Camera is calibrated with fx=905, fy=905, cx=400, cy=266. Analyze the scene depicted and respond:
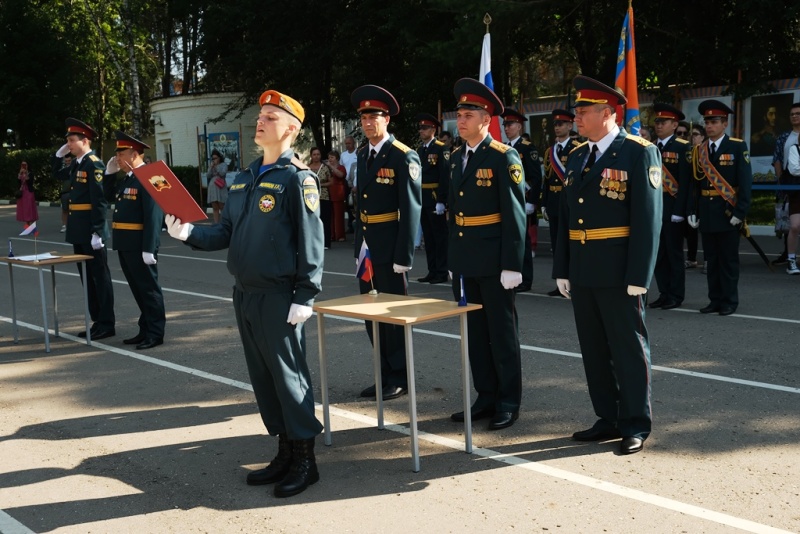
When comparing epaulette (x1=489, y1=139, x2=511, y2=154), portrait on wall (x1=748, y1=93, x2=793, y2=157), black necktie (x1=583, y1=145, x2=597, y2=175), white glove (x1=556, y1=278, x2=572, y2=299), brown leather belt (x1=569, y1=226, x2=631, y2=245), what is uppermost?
portrait on wall (x1=748, y1=93, x2=793, y2=157)

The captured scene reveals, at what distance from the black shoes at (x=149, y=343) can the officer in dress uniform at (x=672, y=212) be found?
523cm

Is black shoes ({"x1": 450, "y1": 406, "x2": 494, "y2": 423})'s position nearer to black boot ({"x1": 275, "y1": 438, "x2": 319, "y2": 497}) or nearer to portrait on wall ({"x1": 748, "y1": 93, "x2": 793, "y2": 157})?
black boot ({"x1": 275, "y1": 438, "x2": 319, "y2": 497})

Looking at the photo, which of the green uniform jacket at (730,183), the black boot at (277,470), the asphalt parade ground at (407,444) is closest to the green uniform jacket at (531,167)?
the green uniform jacket at (730,183)

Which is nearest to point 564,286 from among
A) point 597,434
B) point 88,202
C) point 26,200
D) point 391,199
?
point 597,434

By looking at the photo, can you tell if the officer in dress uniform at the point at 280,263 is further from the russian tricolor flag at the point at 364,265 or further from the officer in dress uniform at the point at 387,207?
the officer in dress uniform at the point at 387,207

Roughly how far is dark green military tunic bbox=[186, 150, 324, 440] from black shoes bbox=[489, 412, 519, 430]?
4.57 feet

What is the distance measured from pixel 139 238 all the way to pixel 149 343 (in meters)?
1.01

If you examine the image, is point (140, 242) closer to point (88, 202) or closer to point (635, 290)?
point (88, 202)

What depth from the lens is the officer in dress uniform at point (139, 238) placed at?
8609 mm

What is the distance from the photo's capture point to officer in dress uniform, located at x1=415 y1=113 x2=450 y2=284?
12484 millimetres

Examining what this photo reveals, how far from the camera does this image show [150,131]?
161ft

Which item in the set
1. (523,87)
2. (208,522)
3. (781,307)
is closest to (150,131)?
(523,87)

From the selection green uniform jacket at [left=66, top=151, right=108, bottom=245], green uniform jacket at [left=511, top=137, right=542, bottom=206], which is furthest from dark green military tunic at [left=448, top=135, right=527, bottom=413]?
green uniform jacket at [left=511, top=137, right=542, bottom=206]

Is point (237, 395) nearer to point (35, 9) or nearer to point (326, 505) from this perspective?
point (326, 505)
